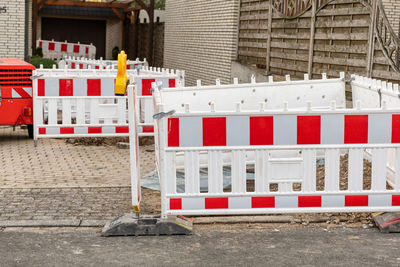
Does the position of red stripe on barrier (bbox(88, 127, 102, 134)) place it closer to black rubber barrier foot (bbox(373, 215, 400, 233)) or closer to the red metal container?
the red metal container

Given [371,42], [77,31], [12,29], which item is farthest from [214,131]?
[77,31]

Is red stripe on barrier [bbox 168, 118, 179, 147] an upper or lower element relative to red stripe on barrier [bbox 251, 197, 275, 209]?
upper

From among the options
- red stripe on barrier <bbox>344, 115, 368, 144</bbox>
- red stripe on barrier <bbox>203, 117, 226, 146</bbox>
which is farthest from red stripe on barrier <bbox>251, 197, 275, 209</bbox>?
red stripe on barrier <bbox>344, 115, 368, 144</bbox>

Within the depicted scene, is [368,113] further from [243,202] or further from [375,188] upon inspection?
[243,202]

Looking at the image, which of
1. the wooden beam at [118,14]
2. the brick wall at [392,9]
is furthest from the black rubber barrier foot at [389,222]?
the wooden beam at [118,14]

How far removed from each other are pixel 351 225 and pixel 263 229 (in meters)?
0.80

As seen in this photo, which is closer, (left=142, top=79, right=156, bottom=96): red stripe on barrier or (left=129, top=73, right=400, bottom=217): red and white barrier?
(left=129, top=73, right=400, bottom=217): red and white barrier

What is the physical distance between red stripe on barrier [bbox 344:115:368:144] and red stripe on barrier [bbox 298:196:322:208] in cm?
55

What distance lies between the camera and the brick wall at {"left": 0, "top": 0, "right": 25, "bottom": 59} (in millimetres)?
18203

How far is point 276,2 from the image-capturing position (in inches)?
647

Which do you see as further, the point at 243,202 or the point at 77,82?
the point at 77,82

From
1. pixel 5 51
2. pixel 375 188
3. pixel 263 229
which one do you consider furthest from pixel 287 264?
pixel 5 51

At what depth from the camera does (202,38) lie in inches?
865

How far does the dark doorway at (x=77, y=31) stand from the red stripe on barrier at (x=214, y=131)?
87.8 feet
